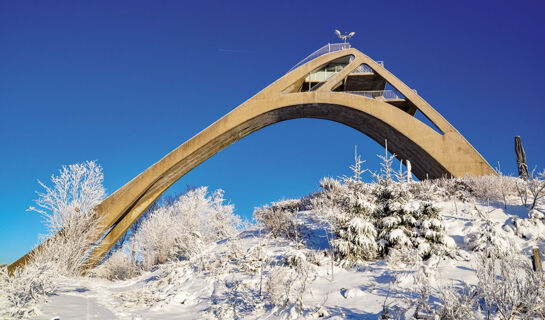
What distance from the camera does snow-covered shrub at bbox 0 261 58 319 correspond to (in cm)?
488

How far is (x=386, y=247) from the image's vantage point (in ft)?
23.1

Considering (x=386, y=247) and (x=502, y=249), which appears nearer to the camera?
(x=502, y=249)

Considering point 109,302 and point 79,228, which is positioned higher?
point 79,228

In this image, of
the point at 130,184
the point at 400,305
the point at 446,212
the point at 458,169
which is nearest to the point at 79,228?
the point at 130,184

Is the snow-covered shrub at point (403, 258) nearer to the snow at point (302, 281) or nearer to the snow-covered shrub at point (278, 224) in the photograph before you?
the snow at point (302, 281)

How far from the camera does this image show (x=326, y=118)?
19.9 meters

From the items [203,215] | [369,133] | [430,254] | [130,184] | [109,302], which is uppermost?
[369,133]

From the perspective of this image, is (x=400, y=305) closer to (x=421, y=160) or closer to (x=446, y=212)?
(x=446, y=212)

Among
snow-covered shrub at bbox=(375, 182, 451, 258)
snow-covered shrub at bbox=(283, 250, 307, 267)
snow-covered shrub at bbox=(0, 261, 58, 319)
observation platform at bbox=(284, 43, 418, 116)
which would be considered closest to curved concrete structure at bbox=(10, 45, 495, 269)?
observation platform at bbox=(284, 43, 418, 116)

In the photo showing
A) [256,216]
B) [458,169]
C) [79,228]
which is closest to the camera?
[256,216]

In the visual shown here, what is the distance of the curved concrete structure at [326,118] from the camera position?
15.5m

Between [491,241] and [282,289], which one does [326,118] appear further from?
[282,289]

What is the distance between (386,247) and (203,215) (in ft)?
43.8

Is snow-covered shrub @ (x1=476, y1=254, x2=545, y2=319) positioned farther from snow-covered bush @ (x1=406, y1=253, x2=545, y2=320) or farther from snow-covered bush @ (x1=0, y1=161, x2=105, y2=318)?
snow-covered bush @ (x1=0, y1=161, x2=105, y2=318)
